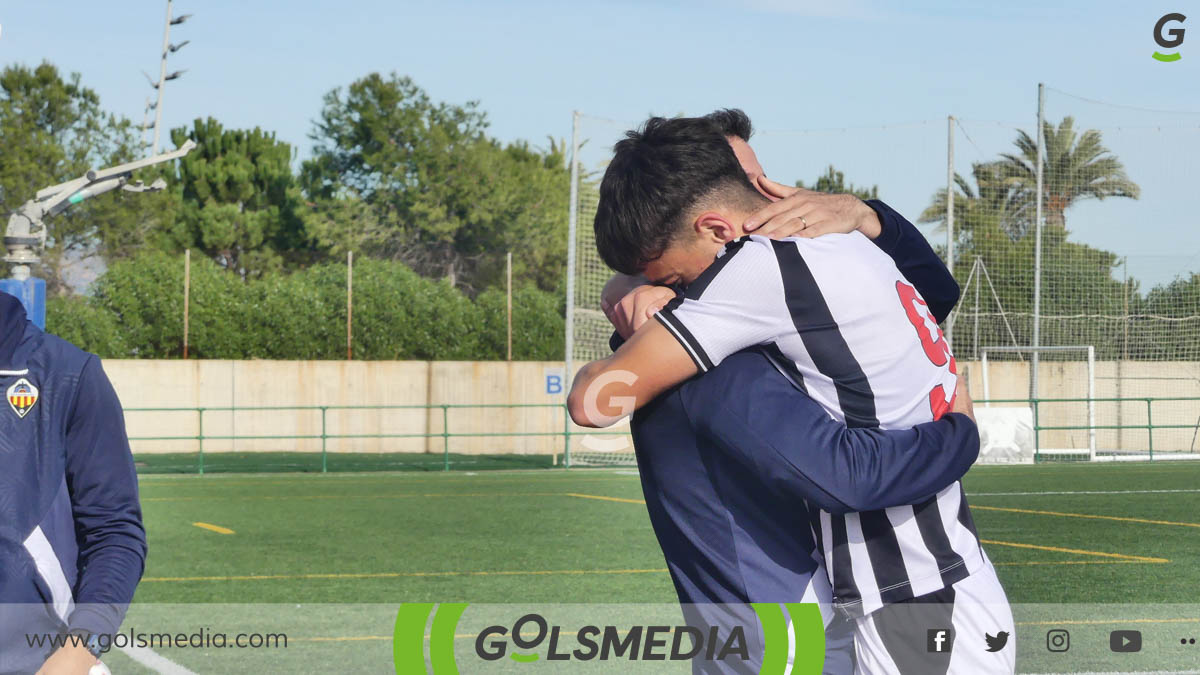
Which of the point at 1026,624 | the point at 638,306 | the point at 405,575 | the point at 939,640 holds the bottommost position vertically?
the point at 405,575

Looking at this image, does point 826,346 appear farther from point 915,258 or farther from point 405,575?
point 405,575

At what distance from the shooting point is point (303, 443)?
103 feet

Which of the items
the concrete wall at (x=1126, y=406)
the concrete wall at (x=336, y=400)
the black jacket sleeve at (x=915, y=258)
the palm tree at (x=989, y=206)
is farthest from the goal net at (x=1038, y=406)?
the black jacket sleeve at (x=915, y=258)

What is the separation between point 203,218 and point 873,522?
52.0 m

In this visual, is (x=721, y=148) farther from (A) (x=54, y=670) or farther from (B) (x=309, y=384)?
(B) (x=309, y=384)

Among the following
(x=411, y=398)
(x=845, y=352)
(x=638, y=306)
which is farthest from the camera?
(x=411, y=398)

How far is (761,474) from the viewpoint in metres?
1.93

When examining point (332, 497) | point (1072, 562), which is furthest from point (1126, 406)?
point (1072, 562)

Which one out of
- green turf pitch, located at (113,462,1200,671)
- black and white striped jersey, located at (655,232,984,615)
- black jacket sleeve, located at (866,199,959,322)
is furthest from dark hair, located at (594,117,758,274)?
green turf pitch, located at (113,462,1200,671)

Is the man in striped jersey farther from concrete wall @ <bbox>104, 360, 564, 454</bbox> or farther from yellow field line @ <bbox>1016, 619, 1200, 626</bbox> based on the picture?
concrete wall @ <bbox>104, 360, 564, 454</bbox>

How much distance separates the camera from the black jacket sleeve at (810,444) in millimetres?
1904

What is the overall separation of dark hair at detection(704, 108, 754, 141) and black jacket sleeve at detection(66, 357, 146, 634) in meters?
1.34

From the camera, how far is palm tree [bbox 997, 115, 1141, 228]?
25250mm

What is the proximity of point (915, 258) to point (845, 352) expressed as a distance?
546 mm
